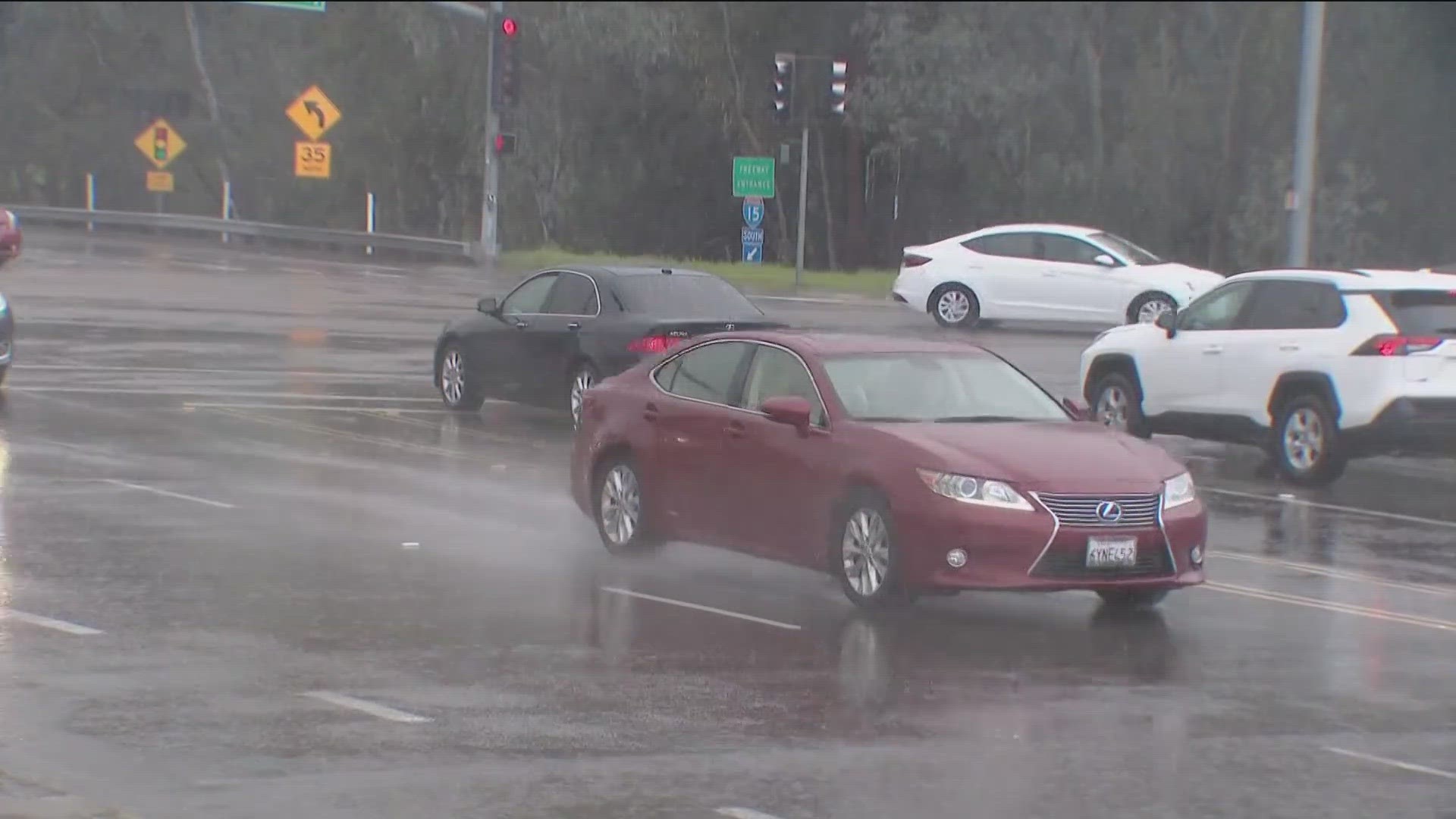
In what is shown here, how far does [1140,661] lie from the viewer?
10.9 meters

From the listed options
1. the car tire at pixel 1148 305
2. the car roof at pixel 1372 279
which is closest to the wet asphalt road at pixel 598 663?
the car roof at pixel 1372 279

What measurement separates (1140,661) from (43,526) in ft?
22.4

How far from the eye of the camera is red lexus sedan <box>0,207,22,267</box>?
141ft

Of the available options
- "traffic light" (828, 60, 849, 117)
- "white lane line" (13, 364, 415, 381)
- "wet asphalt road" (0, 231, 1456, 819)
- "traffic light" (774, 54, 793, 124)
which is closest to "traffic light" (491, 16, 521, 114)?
"traffic light" (828, 60, 849, 117)

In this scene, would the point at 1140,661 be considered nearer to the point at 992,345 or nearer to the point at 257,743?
the point at 257,743

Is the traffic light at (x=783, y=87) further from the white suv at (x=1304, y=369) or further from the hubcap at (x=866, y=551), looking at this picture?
the hubcap at (x=866, y=551)

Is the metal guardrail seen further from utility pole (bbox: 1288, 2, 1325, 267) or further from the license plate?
the license plate

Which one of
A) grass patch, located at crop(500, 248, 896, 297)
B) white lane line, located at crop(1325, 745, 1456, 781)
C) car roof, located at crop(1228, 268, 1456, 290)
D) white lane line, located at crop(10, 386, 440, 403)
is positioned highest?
car roof, located at crop(1228, 268, 1456, 290)

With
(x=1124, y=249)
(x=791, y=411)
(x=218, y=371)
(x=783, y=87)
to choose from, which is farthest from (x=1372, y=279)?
(x=783, y=87)

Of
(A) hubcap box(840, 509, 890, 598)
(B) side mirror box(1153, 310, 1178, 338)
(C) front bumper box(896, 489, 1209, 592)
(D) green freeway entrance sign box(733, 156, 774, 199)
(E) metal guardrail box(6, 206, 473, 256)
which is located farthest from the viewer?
(E) metal guardrail box(6, 206, 473, 256)

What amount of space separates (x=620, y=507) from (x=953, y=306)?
69.5 ft

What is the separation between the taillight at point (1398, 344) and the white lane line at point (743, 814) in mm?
11038

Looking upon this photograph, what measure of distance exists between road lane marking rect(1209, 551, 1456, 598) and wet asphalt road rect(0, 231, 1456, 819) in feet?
0.14

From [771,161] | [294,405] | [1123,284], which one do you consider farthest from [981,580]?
[771,161]
